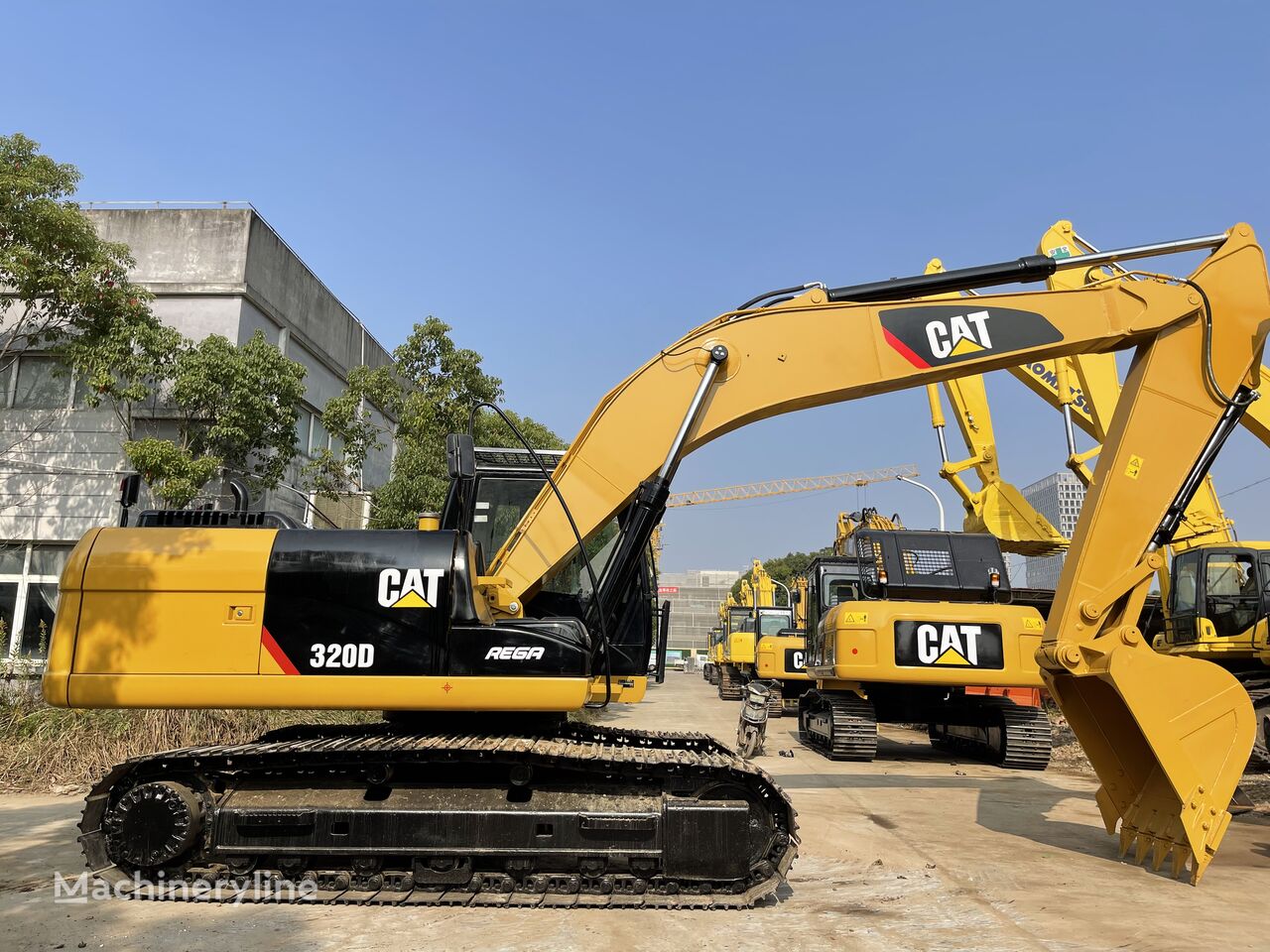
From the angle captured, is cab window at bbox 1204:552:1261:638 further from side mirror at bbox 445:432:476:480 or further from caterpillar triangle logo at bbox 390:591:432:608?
caterpillar triangle logo at bbox 390:591:432:608

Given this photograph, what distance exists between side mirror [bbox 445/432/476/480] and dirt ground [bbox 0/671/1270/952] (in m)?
2.38

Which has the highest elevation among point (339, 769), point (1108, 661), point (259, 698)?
point (1108, 661)

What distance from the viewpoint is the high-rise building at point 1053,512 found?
20.5m

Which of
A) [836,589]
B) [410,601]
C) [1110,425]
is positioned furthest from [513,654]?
[836,589]

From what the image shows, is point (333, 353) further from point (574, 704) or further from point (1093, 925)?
point (1093, 925)

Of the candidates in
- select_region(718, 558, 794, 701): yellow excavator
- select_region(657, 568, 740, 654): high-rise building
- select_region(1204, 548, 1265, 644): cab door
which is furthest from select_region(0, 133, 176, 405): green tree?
select_region(657, 568, 740, 654): high-rise building

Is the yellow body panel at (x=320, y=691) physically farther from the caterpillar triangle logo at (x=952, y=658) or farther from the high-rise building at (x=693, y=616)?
the high-rise building at (x=693, y=616)

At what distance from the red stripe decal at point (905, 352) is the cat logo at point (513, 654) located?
10.3 feet

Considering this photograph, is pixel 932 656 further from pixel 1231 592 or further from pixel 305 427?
pixel 305 427

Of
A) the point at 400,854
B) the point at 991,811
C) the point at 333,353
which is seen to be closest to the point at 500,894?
the point at 400,854

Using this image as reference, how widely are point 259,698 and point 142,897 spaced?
1.26 m

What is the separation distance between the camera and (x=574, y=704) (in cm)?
524

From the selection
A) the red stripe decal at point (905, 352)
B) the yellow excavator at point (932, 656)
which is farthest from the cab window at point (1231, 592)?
the red stripe decal at point (905, 352)

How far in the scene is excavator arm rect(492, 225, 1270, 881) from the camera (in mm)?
5836
